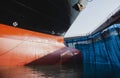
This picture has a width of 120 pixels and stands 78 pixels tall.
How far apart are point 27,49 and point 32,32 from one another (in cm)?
102

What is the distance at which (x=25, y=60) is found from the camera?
19.6 ft

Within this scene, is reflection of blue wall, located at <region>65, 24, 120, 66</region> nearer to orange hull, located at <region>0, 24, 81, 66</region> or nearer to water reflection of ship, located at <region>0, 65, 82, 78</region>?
orange hull, located at <region>0, 24, 81, 66</region>

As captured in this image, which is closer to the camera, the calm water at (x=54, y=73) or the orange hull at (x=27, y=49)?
Answer: the calm water at (x=54, y=73)

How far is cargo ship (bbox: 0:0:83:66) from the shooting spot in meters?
5.68

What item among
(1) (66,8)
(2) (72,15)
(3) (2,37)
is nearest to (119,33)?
(3) (2,37)

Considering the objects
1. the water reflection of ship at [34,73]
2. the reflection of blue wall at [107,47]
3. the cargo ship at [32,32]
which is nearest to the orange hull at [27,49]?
the cargo ship at [32,32]

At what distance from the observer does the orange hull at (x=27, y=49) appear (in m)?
5.45

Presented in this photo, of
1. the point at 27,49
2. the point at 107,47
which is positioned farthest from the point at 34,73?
the point at 107,47

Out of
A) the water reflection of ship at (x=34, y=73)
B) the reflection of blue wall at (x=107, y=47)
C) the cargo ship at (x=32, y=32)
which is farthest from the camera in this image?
the cargo ship at (x=32, y=32)

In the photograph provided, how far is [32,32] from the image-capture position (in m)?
7.14

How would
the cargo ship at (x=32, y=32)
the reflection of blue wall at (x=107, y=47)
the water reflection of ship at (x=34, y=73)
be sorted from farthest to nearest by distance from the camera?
the cargo ship at (x=32, y=32) < the reflection of blue wall at (x=107, y=47) < the water reflection of ship at (x=34, y=73)

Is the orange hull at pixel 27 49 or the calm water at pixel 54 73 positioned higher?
the orange hull at pixel 27 49

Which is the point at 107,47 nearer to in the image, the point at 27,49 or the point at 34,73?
the point at 27,49

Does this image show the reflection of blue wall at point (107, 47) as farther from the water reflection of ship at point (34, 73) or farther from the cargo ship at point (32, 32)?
the water reflection of ship at point (34, 73)
